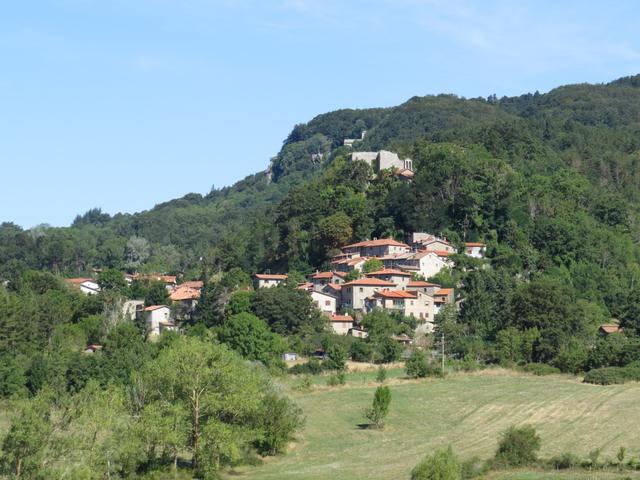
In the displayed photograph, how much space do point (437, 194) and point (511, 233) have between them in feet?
25.7

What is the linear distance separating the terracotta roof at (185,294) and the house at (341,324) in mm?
12949

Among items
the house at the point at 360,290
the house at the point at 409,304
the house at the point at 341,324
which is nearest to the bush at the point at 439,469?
the house at the point at 341,324

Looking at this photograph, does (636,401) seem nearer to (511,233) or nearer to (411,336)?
(411,336)

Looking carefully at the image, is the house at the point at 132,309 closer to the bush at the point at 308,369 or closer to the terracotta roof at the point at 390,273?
the terracotta roof at the point at 390,273

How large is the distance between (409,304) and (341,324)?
5316mm

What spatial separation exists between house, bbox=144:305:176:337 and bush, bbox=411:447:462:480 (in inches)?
2131

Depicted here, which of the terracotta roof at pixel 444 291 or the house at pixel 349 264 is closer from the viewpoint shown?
the terracotta roof at pixel 444 291

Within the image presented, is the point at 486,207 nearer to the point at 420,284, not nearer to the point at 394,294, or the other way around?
the point at 420,284

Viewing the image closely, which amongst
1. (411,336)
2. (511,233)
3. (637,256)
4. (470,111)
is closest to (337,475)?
(411,336)

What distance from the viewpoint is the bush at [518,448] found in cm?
4097

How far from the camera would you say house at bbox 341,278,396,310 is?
8456 centimetres

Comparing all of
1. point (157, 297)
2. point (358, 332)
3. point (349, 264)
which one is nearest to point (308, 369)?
point (358, 332)

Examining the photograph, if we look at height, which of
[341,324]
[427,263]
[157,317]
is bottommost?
[341,324]

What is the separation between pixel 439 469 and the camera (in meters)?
33.7
